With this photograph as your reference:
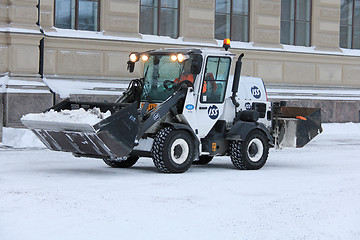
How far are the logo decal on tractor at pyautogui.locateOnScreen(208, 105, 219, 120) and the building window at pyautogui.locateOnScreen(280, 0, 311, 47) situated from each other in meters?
13.1

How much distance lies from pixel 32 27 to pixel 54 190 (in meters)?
10.6

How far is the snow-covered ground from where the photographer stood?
6.96 m

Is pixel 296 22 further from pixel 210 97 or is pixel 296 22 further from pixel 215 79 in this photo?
pixel 210 97

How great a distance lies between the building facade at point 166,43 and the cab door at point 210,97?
296 inches

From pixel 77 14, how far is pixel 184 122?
9.82 metres

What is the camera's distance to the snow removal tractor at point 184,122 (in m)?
11.2

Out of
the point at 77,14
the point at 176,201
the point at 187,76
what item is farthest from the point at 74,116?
the point at 77,14

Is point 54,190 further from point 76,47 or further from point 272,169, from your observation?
point 76,47

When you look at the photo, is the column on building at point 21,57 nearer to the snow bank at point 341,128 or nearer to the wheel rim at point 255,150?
the wheel rim at point 255,150

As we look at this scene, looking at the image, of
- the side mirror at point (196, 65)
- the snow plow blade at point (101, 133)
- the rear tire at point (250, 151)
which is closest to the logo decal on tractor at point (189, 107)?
the side mirror at point (196, 65)

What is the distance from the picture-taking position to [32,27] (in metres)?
19.3

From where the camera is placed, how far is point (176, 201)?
8.84 meters

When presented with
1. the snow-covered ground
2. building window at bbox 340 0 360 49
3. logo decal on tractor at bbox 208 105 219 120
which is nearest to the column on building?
the snow-covered ground

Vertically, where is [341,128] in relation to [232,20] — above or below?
below
